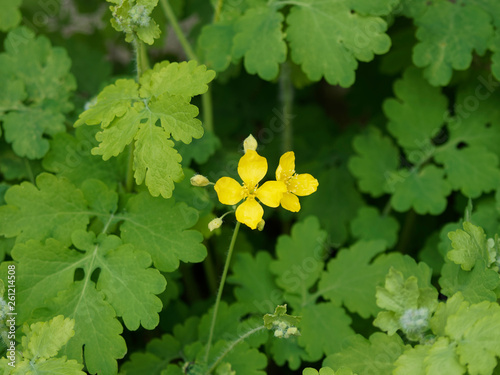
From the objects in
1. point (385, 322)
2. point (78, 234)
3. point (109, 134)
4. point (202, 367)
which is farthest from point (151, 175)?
point (385, 322)

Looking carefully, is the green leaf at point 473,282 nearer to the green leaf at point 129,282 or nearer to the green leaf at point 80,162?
the green leaf at point 129,282

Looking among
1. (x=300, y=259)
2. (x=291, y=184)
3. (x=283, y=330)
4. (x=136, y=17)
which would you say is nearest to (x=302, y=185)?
(x=291, y=184)

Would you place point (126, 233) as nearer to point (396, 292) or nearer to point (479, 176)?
point (396, 292)

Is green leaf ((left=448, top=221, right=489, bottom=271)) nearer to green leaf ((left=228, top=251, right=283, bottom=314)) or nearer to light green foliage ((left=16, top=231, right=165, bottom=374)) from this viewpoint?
green leaf ((left=228, top=251, right=283, bottom=314))

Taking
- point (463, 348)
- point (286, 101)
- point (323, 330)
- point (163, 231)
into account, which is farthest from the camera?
point (286, 101)

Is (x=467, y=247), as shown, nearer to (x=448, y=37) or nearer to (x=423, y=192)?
(x=423, y=192)

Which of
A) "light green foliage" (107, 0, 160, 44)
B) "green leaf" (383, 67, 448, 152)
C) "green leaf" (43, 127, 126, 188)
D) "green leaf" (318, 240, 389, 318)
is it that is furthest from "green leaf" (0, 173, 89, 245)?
"green leaf" (383, 67, 448, 152)
